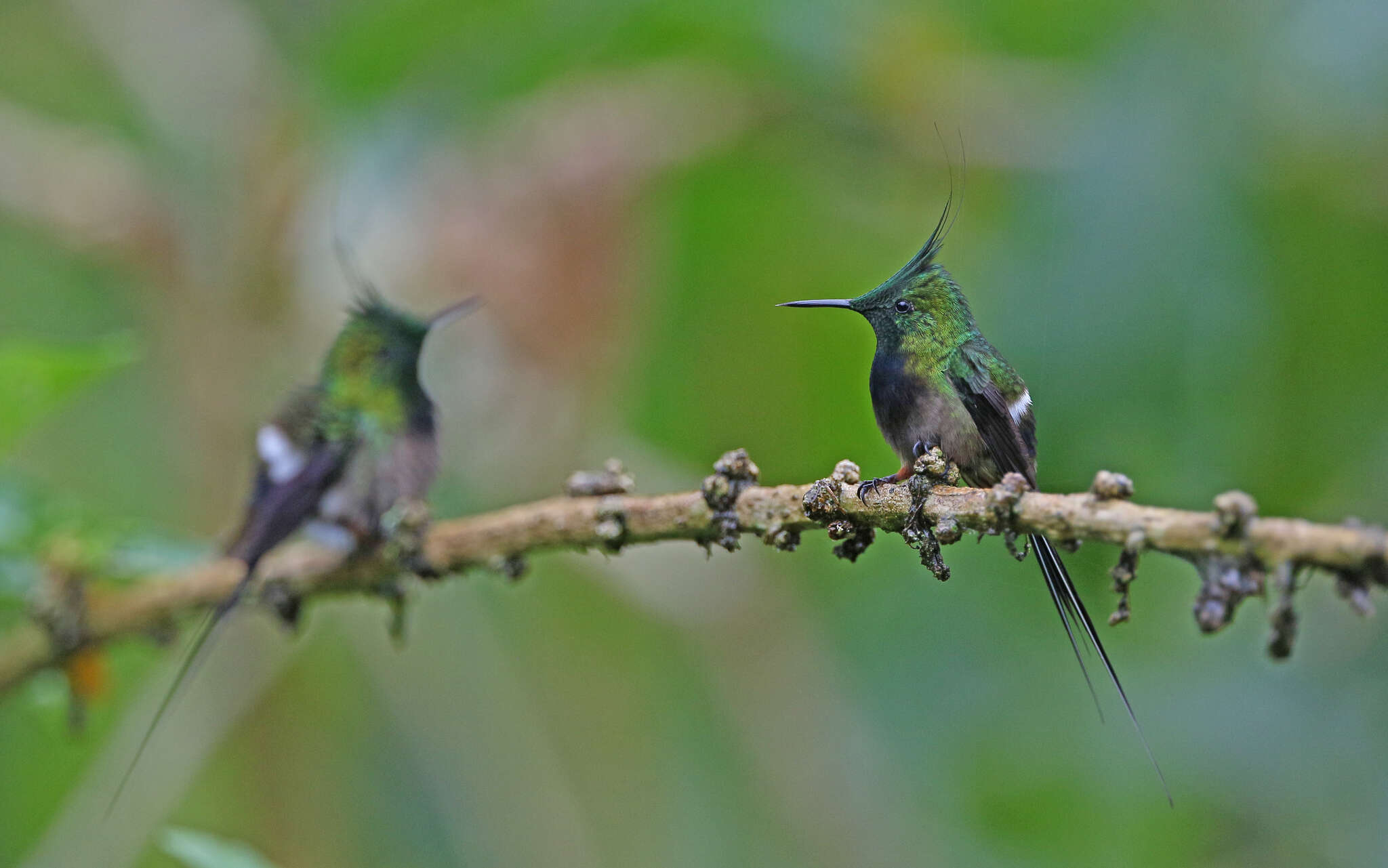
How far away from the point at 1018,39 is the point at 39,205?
2.36m

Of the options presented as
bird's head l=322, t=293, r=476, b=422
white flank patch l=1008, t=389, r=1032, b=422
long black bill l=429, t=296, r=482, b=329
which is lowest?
white flank patch l=1008, t=389, r=1032, b=422

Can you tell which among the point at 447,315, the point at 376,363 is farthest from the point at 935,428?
the point at 376,363

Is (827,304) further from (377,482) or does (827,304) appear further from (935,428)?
(377,482)

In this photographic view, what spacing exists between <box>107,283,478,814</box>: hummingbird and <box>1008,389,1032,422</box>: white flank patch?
1.16 meters

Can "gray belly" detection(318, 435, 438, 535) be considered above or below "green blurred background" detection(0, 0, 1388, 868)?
below

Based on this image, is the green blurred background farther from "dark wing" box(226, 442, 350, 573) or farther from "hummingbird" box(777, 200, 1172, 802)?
"hummingbird" box(777, 200, 1172, 802)

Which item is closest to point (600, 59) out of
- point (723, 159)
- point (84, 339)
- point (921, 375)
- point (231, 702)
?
point (723, 159)

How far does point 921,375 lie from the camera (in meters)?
1.01

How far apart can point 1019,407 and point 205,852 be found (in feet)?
3.17

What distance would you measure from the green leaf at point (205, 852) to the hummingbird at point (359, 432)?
68 cm

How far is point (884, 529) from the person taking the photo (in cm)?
90

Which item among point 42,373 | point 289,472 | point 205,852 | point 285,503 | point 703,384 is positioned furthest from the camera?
point 703,384

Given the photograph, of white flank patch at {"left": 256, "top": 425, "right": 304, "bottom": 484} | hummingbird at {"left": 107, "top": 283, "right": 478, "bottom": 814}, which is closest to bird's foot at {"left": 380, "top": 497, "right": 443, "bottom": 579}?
hummingbird at {"left": 107, "top": 283, "right": 478, "bottom": 814}

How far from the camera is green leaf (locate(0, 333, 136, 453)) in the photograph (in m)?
1.68
